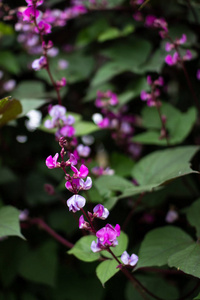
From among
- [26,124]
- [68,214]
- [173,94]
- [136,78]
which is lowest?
[68,214]

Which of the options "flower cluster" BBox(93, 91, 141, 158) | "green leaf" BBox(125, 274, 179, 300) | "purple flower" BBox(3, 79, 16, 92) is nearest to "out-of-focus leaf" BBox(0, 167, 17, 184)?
"flower cluster" BBox(93, 91, 141, 158)

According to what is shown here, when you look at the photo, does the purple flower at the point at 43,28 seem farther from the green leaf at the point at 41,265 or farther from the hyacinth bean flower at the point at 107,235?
the green leaf at the point at 41,265

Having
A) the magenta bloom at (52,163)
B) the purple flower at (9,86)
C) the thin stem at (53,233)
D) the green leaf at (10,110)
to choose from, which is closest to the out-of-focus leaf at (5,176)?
the thin stem at (53,233)

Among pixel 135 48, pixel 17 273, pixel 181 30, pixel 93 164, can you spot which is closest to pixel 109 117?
pixel 93 164

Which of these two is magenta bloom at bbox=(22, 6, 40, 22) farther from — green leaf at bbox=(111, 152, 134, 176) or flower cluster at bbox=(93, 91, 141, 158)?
green leaf at bbox=(111, 152, 134, 176)

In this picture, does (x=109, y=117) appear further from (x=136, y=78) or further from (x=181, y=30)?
(x=181, y=30)

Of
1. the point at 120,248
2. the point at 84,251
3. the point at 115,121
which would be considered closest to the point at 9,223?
the point at 84,251

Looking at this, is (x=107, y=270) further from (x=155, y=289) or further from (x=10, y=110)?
(x=10, y=110)
